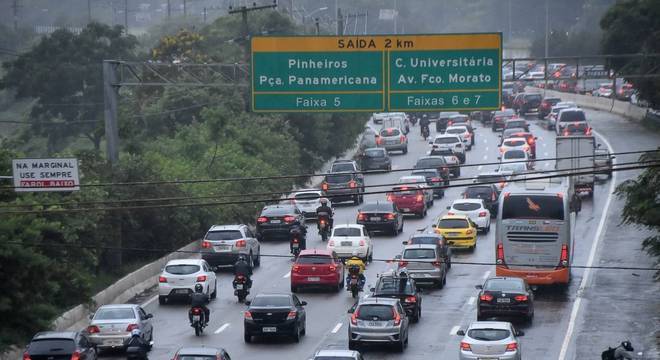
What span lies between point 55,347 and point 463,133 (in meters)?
62.3

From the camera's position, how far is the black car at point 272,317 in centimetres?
3425

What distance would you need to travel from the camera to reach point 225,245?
46.7 meters

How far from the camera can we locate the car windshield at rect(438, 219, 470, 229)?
51466mm

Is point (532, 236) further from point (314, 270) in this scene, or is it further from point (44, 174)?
point (44, 174)

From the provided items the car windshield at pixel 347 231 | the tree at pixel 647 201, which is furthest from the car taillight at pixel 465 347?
the car windshield at pixel 347 231

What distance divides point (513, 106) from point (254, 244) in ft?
226

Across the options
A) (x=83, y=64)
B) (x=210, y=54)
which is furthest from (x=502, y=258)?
(x=83, y=64)

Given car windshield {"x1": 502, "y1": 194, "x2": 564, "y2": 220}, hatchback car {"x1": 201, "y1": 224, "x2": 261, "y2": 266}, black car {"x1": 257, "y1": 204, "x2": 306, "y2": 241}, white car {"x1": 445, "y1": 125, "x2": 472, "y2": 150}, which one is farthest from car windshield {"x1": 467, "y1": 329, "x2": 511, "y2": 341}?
white car {"x1": 445, "y1": 125, "x2": 472, "y2": 150}

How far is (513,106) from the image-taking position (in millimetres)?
113688

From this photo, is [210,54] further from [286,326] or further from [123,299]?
[286,326]

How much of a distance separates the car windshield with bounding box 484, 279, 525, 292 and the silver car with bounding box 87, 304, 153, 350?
33.1 ft

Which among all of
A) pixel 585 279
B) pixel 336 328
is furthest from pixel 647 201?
pixel 585 279

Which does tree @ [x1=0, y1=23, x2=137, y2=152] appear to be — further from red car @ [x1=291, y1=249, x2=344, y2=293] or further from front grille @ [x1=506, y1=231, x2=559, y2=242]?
front grille @ [x1=506, y1=231, x2=559, y2=242]

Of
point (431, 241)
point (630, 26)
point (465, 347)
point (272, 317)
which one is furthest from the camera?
point (630, 26)
